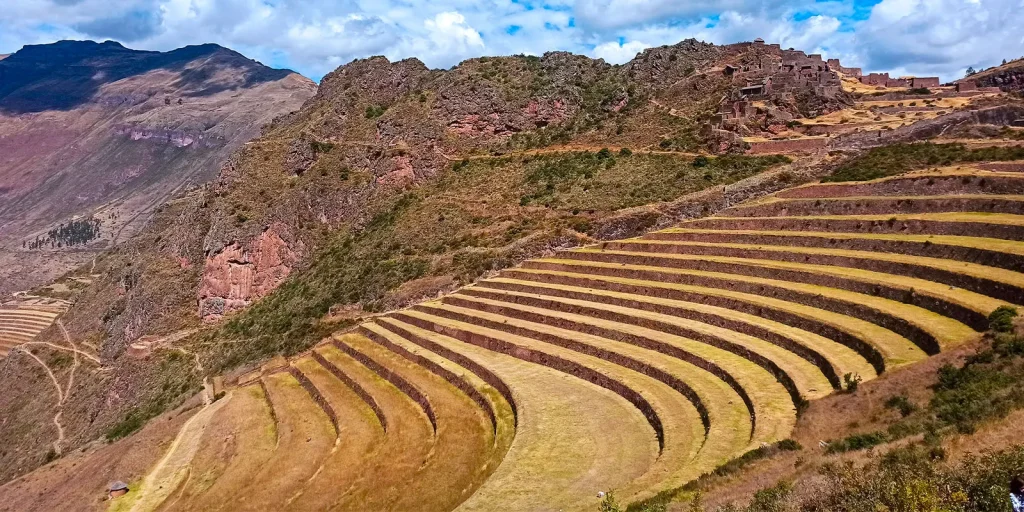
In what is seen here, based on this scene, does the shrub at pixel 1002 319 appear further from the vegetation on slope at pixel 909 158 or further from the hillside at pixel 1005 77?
the hillside at pixel 1005 77

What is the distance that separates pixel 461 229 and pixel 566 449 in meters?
28.8

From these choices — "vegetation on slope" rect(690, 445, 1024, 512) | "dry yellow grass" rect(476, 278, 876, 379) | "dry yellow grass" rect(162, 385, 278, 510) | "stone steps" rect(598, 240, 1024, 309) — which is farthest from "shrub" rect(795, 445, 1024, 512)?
"dry yellow grass" rect(162, 385, 278, 510)

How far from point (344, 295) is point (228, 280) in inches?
560

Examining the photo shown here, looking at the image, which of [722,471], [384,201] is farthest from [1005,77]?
[722,471]

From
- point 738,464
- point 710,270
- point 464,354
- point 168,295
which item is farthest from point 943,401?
point 168,295

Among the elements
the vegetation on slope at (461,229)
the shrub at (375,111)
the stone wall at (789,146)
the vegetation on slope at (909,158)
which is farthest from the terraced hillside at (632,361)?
the shrub at (375,111)

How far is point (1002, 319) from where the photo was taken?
12664 millimetres

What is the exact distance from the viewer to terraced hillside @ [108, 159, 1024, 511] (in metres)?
14.0

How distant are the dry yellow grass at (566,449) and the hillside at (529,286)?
82 mm

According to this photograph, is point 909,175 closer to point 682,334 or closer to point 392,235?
point 682,334

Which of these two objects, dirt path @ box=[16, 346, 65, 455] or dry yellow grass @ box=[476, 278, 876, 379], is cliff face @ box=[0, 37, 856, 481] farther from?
dry yellow grass @ box=[476, 278, 876, 379]

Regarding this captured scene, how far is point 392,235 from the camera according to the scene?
4547 centimetres

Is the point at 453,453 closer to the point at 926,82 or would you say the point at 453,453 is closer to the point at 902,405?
the point at 902,405

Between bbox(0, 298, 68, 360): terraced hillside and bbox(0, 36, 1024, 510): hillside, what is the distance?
17357 millimetres
